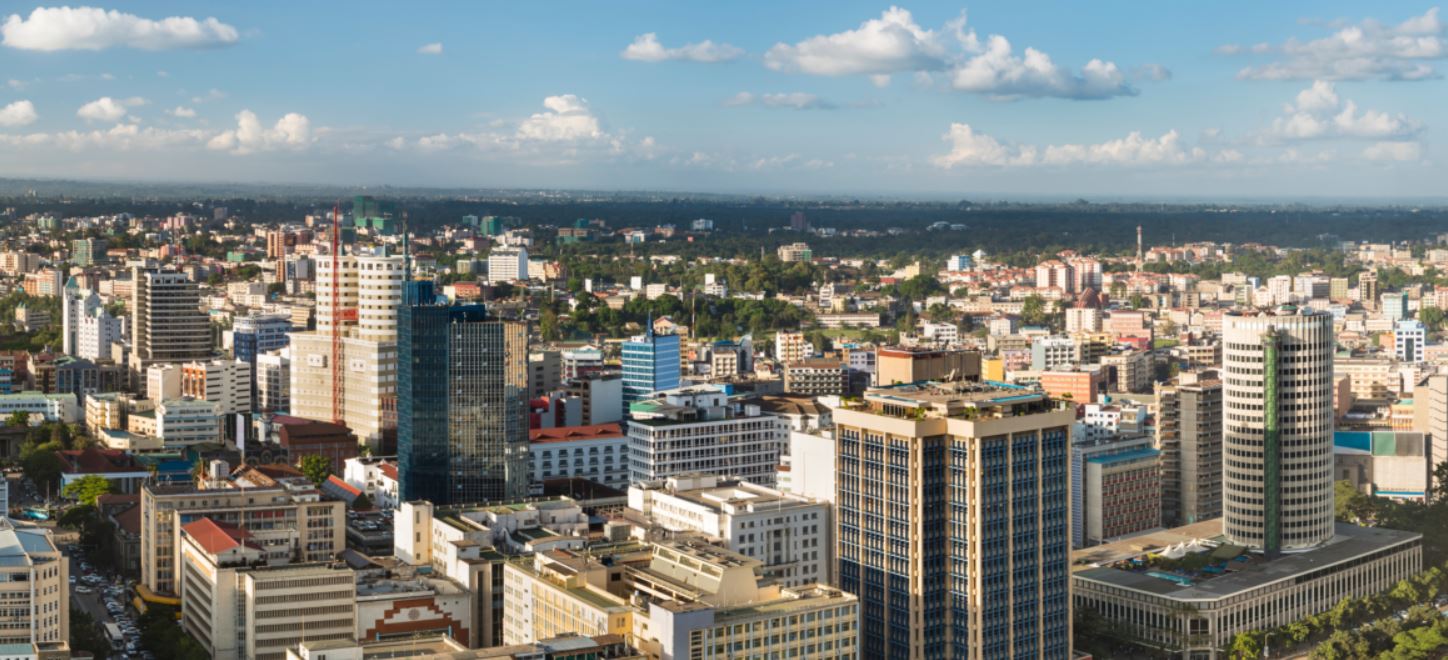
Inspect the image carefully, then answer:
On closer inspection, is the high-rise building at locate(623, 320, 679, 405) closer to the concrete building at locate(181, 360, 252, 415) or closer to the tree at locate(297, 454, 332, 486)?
the tree at locate(297, 454, 332, 486)

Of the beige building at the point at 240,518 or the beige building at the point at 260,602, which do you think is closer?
the beige building at the point at 260,602

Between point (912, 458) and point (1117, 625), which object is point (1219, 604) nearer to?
point (1117, 625)

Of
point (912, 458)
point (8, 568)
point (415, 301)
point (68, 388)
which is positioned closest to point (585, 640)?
point (912, 458)

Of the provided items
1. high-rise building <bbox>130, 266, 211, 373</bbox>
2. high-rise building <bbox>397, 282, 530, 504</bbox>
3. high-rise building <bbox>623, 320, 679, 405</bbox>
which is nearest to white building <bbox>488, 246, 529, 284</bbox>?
high-rise building <bbox>130, 266, 211, 373</bbox>

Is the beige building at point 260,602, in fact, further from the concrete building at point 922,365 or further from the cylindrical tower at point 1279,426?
the cylindrical tower at point 1279,426

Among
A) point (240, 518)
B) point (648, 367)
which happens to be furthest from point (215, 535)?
point (648, 367)

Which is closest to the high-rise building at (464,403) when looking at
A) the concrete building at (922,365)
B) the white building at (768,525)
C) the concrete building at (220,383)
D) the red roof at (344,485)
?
the red roof at (344,485)
